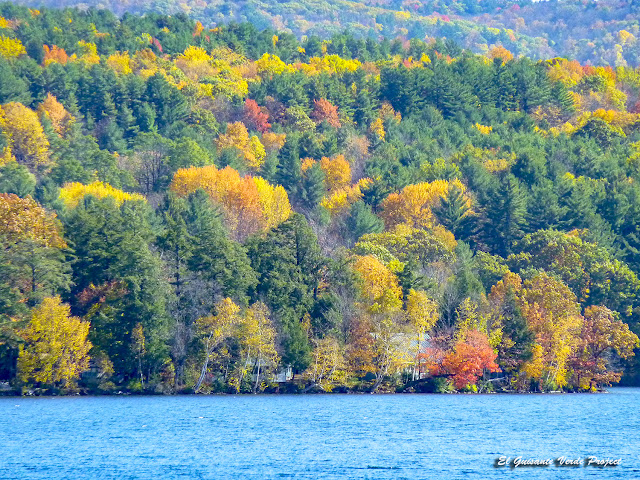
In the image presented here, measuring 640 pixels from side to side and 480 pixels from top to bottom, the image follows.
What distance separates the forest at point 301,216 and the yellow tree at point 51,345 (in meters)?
0.15

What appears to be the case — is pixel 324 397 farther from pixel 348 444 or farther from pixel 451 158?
pixel 451 158

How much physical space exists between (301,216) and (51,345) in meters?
22.6

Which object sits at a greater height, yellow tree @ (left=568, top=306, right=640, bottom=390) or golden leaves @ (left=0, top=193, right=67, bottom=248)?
golden leaves @ (left=0, top=193, right=67, bottom=248)

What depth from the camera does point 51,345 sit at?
246ft

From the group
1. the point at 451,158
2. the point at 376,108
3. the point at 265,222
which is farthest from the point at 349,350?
the point at 376,108

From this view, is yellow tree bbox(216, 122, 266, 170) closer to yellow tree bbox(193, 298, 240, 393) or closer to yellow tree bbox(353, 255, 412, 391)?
yellow tree bbox(353, 255, 412, 391)

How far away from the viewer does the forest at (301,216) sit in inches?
3132

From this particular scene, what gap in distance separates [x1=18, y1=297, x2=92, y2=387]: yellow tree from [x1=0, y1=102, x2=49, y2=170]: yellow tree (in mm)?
57985

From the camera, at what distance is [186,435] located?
56.7 m

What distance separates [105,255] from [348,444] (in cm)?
3424

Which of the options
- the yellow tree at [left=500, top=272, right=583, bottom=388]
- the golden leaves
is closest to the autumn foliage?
the golden leaves

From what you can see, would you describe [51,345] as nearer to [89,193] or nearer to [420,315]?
[420,315]

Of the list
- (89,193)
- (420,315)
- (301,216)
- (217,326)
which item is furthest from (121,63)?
(420,315)

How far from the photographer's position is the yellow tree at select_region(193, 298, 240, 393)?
7794cm
